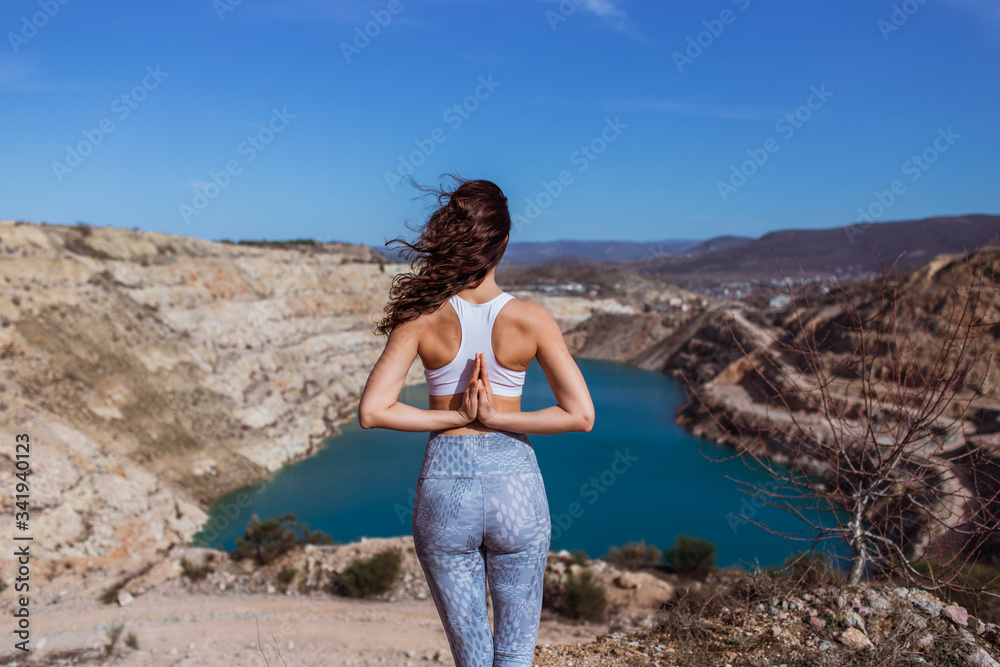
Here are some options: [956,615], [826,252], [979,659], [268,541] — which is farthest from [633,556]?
[826,252]

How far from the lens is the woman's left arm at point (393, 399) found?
2.04 meters

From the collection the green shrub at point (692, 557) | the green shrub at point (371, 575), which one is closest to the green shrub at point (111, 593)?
the green shrub at point (371, 575)

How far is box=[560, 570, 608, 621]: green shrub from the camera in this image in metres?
10.4

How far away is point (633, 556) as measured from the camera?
1402 cm

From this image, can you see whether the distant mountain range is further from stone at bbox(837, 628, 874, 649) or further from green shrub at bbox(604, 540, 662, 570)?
stone at bbox(837, 628, 874, 649)

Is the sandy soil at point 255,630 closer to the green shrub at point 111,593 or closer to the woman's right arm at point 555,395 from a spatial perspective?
the green shrub at point 111,593

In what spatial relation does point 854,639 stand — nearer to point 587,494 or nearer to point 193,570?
point 193,570

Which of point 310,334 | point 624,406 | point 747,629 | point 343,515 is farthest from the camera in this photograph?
point 624,406

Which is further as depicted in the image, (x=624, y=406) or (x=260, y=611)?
(x=624, y=406)

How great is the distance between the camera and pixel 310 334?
100 feet

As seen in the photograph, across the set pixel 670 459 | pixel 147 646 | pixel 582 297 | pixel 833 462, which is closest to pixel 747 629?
pixel 833 462

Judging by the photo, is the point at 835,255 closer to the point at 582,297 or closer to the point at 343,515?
the point at 582,297

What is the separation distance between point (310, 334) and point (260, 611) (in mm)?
21499

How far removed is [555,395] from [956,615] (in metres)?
3.35
